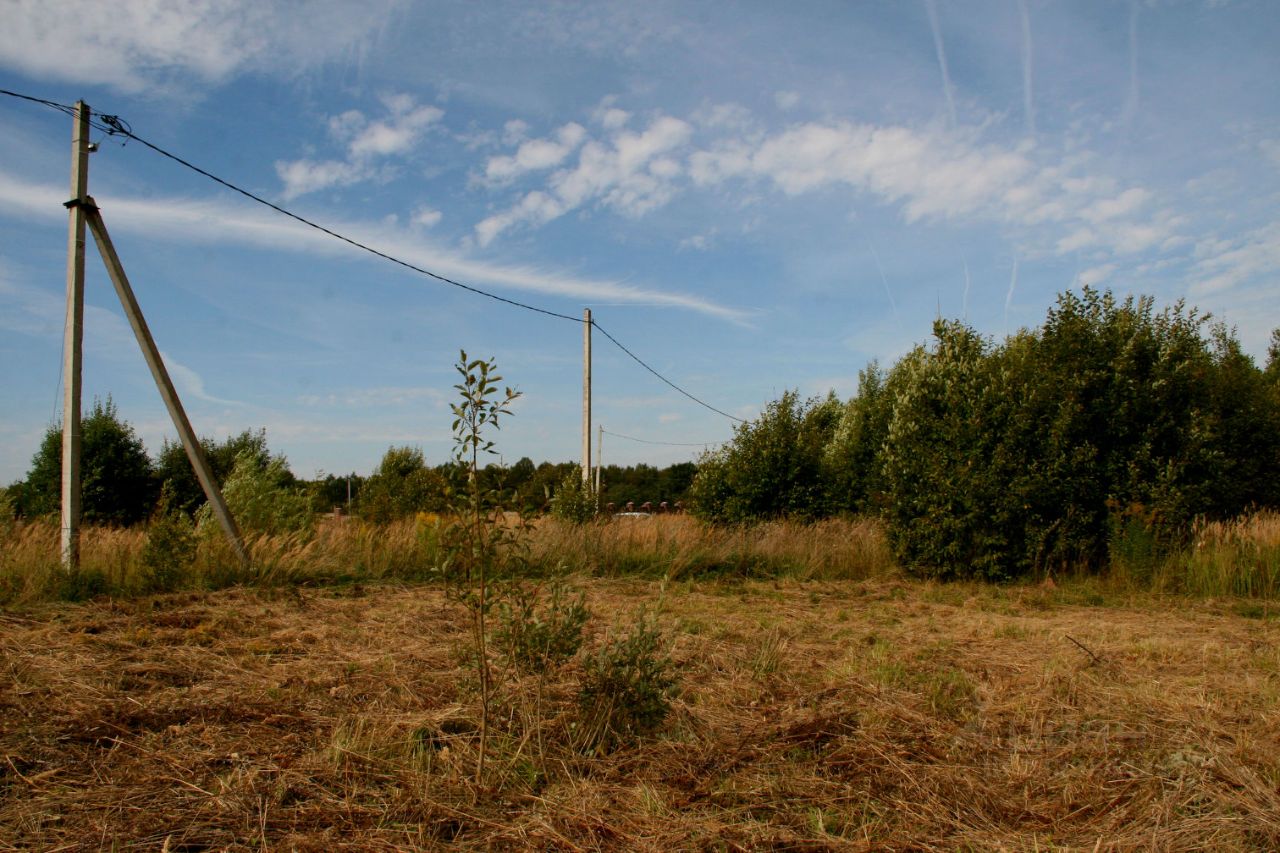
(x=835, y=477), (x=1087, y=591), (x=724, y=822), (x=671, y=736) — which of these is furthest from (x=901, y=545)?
(x=724, y=822)

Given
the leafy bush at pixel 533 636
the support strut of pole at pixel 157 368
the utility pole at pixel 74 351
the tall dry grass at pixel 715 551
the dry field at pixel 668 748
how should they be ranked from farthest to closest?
the tall dry grass at pixel 715 551, the support strut of pole at pixel 157 368, the utility pole at pixel 74 351, the leafy bush at pixel 533 636, the dry field at pixel 668 748

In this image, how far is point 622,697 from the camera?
337 centimetres

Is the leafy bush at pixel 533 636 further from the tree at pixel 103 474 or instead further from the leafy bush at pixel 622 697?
the tree at pixel 103 474

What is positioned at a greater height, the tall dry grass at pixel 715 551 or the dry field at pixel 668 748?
the tall dry grass at pixel 715 551

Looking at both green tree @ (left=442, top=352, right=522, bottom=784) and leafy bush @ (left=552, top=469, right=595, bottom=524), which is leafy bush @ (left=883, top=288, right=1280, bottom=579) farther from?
green tree @ (left=442, top=352, right=522, bottom=784)

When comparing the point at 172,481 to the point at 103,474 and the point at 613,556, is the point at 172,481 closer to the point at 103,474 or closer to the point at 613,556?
the point at 103,474

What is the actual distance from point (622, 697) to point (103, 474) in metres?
17.5

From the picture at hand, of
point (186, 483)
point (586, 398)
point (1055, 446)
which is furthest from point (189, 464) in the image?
point (1055, 446)

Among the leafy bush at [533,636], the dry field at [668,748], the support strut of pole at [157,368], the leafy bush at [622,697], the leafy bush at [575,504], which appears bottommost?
the dry field at [668,748]

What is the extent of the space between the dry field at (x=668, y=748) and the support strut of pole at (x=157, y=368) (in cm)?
230

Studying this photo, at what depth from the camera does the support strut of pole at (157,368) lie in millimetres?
7539

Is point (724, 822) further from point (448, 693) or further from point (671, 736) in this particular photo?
point (448, 693)

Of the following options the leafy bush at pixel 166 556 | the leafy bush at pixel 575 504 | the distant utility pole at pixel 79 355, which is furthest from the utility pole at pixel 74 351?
the leafy bush at pixel 575 504

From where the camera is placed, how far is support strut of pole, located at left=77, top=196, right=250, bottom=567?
7.54 m
